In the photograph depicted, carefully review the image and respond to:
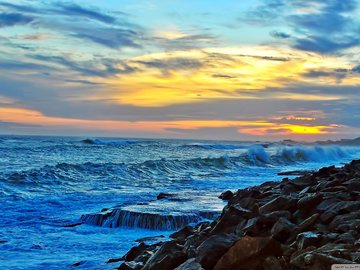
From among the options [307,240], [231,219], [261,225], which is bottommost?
[231,219]

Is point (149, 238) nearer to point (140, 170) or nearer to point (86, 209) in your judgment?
point (86, 209)

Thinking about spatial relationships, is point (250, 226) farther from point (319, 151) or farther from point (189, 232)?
point (319, 151)

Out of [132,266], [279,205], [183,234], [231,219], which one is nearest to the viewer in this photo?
[132,266]

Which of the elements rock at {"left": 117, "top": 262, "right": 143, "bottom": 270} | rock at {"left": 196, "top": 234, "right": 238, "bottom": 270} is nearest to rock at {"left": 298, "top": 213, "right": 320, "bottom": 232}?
rock at {"left": 196, "top": 234, "right": 238, "bottom": 270}

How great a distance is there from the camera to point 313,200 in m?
7.52

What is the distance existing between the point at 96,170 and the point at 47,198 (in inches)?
395

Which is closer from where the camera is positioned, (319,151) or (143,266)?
(143,266)

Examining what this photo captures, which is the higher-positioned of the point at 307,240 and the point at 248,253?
the point at 307,240

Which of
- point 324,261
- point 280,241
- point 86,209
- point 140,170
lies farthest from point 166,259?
point 140,170

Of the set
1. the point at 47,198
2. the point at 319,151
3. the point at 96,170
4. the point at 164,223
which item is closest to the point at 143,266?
the point at 164,223

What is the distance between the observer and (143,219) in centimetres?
1205

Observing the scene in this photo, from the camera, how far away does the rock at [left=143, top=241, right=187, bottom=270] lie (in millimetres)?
6391

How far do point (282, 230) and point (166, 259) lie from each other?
5.36 ft

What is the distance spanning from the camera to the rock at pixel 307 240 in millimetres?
5426
